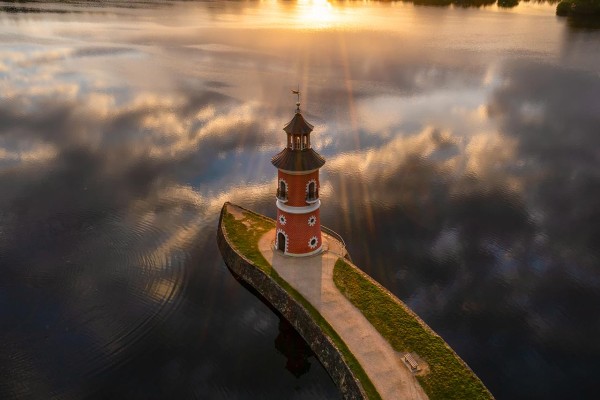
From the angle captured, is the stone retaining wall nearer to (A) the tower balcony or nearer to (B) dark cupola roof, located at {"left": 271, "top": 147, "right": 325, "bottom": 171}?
(A) the tower balcony

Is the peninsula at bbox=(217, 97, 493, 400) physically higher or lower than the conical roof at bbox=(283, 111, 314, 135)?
lower

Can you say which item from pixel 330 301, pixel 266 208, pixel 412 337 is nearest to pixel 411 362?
pixel 412 337

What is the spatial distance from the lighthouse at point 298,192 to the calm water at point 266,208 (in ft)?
19.3

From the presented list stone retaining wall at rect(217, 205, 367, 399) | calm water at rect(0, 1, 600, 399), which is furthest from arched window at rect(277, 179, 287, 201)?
calm water at rect(0, 1, 600, 399)

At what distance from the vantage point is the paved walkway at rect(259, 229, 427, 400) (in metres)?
25.5

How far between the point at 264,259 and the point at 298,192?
6.44 m

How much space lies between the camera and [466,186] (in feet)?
176

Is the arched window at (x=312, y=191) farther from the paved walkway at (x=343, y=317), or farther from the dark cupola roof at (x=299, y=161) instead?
the paved walkway at (x=343, y=317)

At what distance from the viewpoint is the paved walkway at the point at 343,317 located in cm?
2553

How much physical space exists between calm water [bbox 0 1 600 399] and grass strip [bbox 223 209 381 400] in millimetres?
3138

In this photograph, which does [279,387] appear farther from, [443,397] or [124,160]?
[124,160]

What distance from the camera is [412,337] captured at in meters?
28.4

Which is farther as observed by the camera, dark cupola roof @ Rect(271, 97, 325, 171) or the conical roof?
dark cupola roof @ Rect(271, 97, 325, 171)

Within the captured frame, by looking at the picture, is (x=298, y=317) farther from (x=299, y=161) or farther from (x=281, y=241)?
(x=299, y=161)
